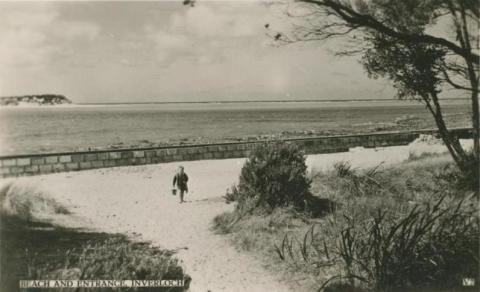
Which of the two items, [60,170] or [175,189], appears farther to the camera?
[60,170]

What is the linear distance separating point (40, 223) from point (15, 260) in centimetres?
230

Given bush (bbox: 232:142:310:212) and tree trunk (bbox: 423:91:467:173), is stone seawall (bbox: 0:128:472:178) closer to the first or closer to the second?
bush (bbox: 232:142:310:212)

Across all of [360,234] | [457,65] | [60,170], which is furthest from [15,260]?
[60,170]

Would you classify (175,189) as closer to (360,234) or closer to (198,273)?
(198,273)

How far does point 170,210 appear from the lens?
10.5 meters

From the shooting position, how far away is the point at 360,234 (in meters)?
7.05

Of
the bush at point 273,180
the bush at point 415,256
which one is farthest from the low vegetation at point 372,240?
the bush at point 273,180

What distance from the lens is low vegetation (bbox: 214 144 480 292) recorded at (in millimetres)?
6258

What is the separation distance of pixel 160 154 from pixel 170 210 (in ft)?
21.8

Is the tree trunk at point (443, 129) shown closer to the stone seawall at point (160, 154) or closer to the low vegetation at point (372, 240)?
the low vegetation at point (372, 240)

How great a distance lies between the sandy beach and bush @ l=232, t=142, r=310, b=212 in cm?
92

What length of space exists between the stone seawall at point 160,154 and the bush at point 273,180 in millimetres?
1336

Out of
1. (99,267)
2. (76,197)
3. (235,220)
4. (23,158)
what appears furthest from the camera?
(23,158)

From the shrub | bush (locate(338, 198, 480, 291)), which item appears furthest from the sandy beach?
bush (locate(338, 198, 480, 291))
